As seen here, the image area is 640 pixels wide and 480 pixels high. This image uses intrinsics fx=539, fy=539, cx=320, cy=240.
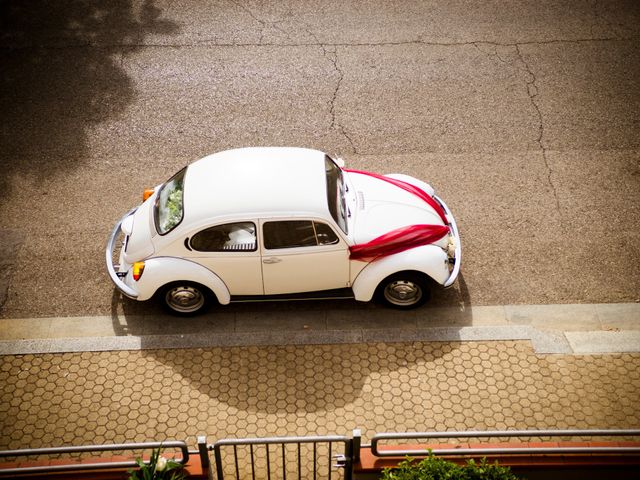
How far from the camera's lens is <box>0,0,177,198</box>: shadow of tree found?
9.20 metres

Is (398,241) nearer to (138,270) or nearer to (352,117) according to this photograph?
(138,270)

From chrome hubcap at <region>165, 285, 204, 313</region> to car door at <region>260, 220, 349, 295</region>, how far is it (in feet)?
3.03

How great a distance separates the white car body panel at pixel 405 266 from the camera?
6562mm

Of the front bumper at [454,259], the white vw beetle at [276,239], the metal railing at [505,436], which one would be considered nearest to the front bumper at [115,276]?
the white vw beetle at [276,239]

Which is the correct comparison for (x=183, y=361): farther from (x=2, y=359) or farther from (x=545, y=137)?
(x=545, y=137)

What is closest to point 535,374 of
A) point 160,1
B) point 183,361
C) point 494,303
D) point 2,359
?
point 494,303

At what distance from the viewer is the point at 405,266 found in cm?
655

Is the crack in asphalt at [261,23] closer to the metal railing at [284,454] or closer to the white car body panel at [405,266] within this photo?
the white car body panel at [405,266]

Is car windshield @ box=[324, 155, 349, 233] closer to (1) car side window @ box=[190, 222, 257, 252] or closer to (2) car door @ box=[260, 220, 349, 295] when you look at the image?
(2) car door @ box=[260, 220, 349, 295]

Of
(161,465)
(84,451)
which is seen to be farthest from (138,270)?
(161,465)

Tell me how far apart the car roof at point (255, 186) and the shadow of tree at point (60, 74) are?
3593 mm

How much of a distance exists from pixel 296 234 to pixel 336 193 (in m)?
0.80

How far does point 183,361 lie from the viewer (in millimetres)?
6664

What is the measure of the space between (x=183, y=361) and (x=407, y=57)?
753cm
